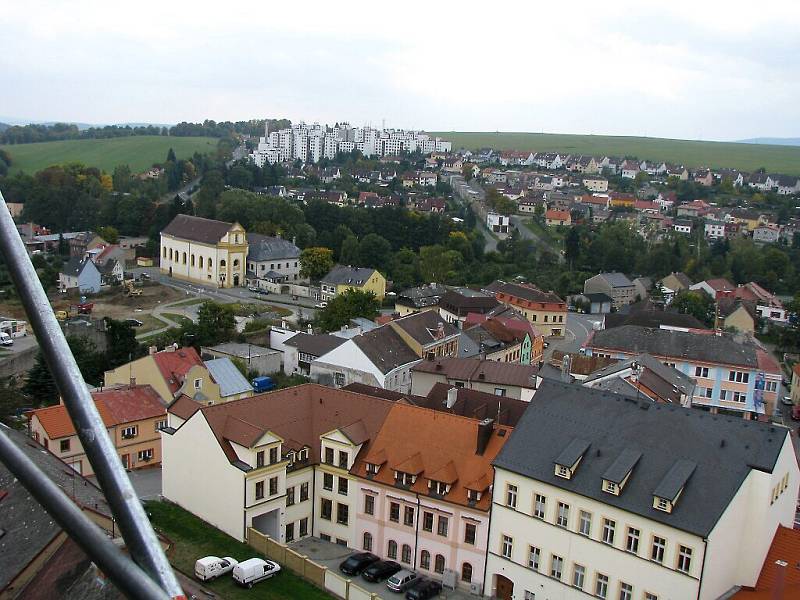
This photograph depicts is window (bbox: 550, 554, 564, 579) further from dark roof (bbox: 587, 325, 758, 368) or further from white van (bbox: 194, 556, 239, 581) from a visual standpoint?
dark roof (bbox: 587, 325, 758, 368)

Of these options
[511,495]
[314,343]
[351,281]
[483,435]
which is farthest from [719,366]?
[351,281]

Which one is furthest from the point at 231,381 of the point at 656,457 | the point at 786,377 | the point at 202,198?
the point at 202,198

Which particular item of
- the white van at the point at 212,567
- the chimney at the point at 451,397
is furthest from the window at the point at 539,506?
the white van at the point at 212,567

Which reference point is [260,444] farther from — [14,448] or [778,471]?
[14,448]

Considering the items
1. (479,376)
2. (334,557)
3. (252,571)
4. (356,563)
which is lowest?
(334,557)

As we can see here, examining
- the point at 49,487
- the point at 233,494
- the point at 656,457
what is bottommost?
the point at 233,494

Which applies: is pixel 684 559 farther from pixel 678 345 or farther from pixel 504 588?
pixel 678 345

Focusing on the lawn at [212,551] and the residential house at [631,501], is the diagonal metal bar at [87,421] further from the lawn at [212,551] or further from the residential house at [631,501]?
the lawn at [212,551]
